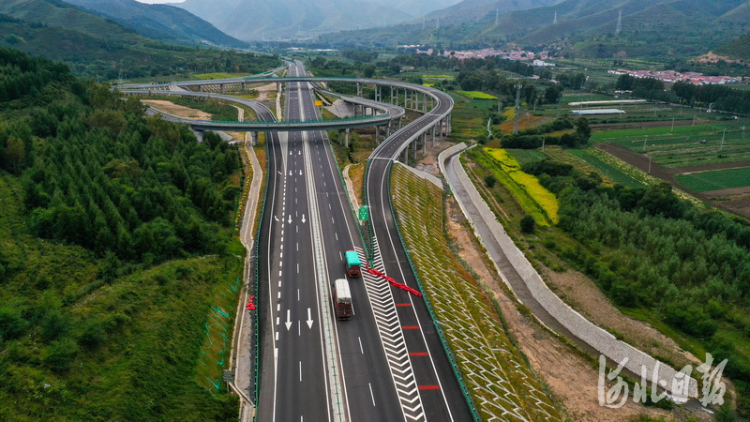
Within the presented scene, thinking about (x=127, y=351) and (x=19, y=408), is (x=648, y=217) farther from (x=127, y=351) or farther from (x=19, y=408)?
(x=19, y=408)

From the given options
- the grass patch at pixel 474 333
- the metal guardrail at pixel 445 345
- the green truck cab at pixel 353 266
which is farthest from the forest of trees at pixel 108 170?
the grass patch at pixel 474 333

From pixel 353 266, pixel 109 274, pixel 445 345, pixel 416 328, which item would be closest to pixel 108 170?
pixel 109 274

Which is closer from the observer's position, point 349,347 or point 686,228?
point 349,347

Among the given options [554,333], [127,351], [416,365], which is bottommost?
[554,333]

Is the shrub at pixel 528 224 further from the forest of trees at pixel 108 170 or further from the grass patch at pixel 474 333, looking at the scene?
the forest of trees at pixel 108 170

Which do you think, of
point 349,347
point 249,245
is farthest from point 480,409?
point 249,245

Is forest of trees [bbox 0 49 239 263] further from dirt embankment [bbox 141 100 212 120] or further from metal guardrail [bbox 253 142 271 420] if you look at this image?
dirt embankment [bbox 141 100 212 120]

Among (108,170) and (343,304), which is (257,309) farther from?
(108,170)
